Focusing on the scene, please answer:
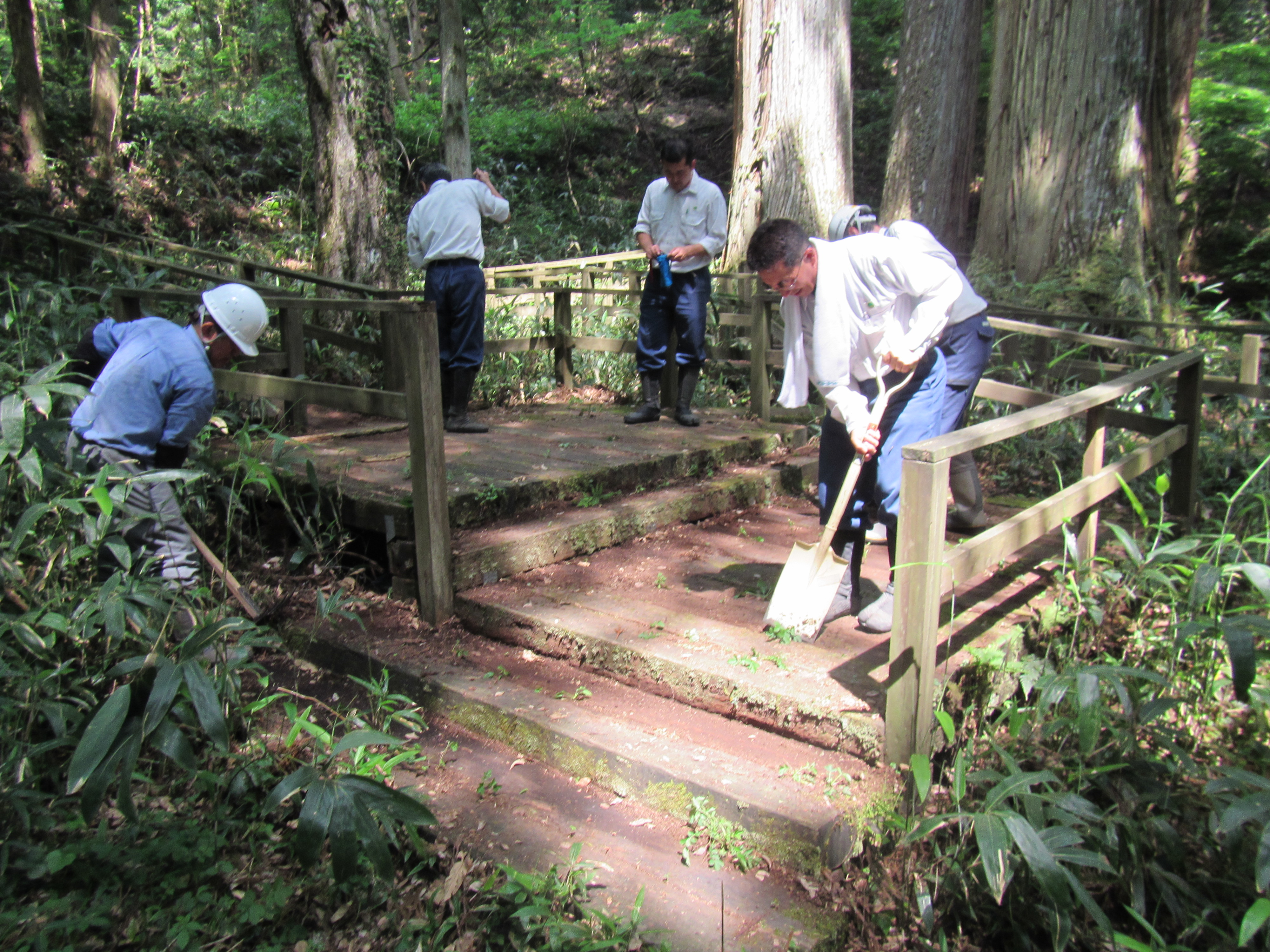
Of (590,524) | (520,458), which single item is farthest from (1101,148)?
(590,524)

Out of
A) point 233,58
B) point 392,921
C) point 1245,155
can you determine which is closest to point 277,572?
point 392,921

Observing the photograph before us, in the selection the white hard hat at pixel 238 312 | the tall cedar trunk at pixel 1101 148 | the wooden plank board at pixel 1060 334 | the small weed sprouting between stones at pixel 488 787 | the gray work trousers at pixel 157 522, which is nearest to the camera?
the small weed sprouting between stones at pixel 488 787

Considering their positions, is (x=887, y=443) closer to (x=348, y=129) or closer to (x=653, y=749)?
(x=653, y=749)

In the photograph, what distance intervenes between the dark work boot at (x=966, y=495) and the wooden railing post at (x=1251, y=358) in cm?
200

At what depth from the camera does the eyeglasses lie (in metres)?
3.39

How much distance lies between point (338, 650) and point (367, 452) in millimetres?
1858

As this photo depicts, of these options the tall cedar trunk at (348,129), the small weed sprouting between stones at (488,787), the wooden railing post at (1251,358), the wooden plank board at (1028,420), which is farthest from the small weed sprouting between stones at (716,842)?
the tall cedar trunk at (348,129)

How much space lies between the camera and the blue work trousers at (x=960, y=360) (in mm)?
4473

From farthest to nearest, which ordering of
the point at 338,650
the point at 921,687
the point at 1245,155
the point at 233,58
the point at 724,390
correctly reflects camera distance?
the point at 233,58 → the point at 1245,155 → the point at 724,390 → the point at 338,650 → the point at 921,687

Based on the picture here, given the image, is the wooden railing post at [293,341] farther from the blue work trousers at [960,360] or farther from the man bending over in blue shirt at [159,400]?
the blue work trousers at [960,360]

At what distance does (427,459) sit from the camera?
12.5 ft

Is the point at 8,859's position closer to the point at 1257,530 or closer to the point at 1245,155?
the point at 1257,530

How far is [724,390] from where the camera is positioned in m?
8.23

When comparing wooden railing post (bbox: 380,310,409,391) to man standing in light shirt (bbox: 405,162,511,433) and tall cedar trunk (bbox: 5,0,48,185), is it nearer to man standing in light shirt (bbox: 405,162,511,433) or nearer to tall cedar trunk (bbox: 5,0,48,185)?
man standing in light shirt (bbox: 405,162,511,433)
